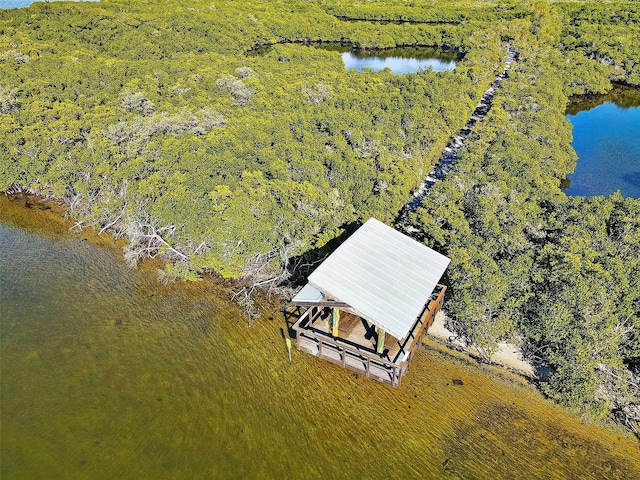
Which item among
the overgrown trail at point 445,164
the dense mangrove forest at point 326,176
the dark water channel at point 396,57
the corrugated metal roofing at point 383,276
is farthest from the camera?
the dark water channel at point 396,57

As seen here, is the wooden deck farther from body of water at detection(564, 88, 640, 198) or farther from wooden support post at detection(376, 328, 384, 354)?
body of water at detection(564, 88, 640, 198)

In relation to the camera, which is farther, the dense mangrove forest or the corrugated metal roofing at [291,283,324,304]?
the dense mangrove forest

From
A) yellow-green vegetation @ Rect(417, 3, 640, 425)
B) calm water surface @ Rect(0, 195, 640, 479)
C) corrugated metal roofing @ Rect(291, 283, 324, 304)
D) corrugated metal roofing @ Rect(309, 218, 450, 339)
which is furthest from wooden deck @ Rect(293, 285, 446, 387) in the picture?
yellow-green vegetation @ Rect(417, 3, 640, 425)

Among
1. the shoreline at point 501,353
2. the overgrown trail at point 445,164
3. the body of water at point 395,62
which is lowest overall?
the shoreline at point 501,353

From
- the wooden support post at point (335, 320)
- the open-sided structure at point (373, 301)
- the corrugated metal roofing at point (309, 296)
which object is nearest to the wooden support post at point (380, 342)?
the open-sided structure at point (373, 301)

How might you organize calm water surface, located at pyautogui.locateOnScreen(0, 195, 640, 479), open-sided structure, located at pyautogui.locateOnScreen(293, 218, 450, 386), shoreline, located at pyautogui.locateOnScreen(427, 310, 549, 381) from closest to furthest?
1. calm water surface, located at pyautogui.locateOnScreen(0, 195, 640, 479)
2. open-sided structure, located at pyautogui.locateOnScreen(293, 218, 450, 386)
3. shoreline, located at pyautogui.locateOnScreen(427, 310, 549, 381)

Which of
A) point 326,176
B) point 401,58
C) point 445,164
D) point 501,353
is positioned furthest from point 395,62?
point 501,353

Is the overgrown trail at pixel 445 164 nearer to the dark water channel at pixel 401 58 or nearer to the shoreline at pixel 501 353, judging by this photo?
the shoreline at pixel 501 353
